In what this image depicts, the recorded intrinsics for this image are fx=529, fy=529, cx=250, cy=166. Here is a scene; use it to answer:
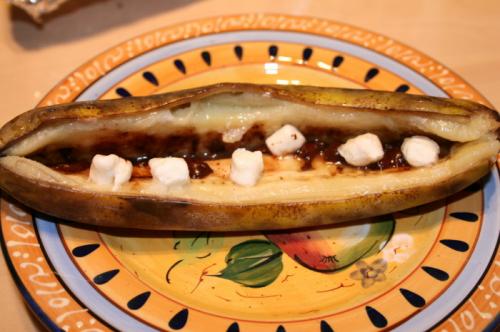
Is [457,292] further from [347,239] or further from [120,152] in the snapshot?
→ [120,152]

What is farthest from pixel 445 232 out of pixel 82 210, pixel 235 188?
pixel 82 210

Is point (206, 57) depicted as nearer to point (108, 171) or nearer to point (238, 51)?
point (238, 51)

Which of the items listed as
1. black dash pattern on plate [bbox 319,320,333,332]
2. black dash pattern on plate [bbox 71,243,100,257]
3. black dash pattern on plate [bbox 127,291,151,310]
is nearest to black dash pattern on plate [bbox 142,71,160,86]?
black dash pattern on plate [bbox 71,243,100,257]

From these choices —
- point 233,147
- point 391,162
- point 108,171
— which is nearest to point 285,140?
point 233,147

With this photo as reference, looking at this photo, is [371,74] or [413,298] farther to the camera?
[371,74]

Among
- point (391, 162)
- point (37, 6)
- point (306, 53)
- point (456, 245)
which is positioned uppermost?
point (37, 6)

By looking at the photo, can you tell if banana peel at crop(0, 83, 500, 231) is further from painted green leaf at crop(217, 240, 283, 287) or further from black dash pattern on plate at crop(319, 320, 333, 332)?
black dash pattern on plate at crop(319, 320, 333, 332)

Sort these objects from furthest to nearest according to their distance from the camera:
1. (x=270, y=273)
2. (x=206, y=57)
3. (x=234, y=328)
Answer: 1. (x=206, y=57)
2. (x=270, y=273)
3. (x=234, y=328)

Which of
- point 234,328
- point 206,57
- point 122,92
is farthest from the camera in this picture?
point 206,57

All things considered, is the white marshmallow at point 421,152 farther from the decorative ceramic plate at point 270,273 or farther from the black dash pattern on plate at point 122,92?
the black dash pattern on plate at point 122,92
